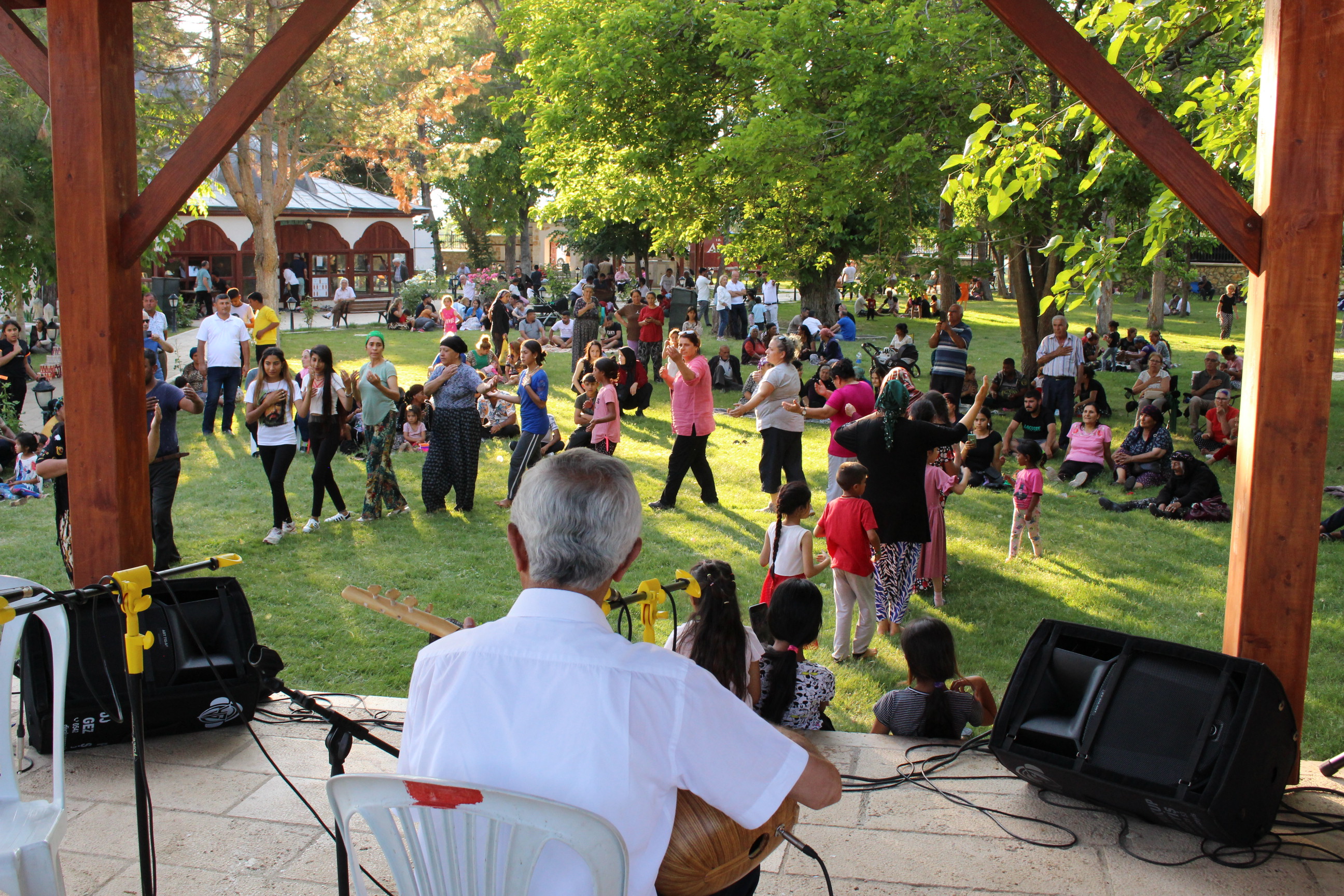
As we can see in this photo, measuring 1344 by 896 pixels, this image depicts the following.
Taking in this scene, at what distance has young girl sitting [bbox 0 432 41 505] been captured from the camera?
958 centimetres

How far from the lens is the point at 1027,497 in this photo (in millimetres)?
7676

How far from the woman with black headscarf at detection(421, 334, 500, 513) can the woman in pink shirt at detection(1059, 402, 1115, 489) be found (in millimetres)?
5770

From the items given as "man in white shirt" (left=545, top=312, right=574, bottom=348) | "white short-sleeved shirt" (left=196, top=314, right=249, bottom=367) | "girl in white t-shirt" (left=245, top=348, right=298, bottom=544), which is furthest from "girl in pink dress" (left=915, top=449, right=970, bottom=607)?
"man in white shirt" (left=545, top=312, right=574, bottom=348)

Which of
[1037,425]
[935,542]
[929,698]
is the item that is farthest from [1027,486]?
[1037,425]

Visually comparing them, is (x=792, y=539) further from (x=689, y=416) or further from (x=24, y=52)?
(x=24, y=52)

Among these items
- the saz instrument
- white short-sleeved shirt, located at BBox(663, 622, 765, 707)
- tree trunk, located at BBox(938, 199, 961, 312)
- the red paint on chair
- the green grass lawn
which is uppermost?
tree trunk, located at BBox(938, 199, 961, 312)

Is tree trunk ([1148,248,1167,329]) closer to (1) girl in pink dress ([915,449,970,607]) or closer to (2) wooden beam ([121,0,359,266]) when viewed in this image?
(1) girl in pink dress ([915,449,970,607])

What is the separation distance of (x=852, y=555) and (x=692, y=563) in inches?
81.1

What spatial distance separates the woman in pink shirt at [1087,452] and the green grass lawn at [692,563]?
216mm

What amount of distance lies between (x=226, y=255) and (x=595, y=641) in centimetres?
3116

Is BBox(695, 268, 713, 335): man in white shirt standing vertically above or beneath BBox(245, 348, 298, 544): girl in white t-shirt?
above

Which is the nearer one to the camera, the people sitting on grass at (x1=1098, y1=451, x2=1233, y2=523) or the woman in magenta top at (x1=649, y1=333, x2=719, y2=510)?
the woman in magenta top at (x1=649, y1=333, x2=719, y2=510)

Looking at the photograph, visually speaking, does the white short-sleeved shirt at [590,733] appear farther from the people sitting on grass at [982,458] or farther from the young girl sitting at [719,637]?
the people sitting on grass at [982,458]

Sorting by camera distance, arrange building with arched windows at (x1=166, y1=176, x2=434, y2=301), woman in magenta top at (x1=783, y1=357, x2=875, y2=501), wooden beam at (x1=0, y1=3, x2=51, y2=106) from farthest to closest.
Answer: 1. building with arched windows at (x1=166, y1=176, x2=434, y2=301)
2. woman in magenta top at (x1=783, y1=357, x2=875, y2=501)
3. wooden beam at (x1=0, y1=3, x2=51, y2=106)
